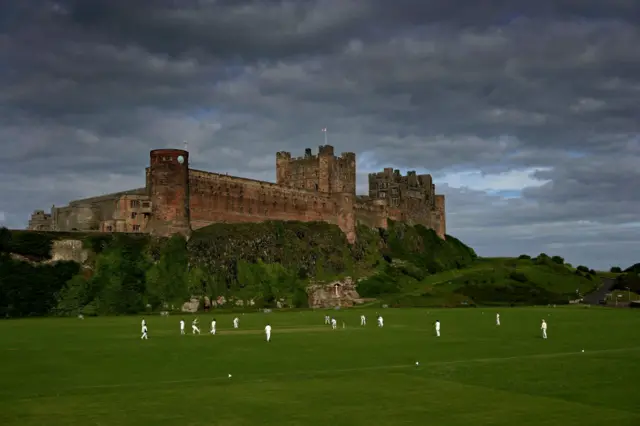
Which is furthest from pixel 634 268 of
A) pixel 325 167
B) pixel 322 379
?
pixel 322 379

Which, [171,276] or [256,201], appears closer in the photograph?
[171,276]

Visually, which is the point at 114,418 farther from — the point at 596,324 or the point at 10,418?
the point at 596,324

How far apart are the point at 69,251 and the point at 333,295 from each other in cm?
3298

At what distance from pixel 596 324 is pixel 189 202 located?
54.6m

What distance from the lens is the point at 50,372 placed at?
1136 inches

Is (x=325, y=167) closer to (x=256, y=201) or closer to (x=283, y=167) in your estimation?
(x=283, y=167)

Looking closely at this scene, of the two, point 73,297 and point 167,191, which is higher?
point 167,191

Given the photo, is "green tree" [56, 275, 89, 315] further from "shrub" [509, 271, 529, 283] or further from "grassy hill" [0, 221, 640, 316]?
"shrub" [509, 271, 529, 283]

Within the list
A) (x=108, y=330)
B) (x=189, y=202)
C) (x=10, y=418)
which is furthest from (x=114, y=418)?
(x=189, y=202)

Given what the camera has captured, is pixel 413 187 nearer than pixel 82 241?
No

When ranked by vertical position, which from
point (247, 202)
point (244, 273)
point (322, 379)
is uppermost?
point (247, 202)

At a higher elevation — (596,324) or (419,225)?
(419,225)

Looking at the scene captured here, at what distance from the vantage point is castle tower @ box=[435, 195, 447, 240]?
149750mm

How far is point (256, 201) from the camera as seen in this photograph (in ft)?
354
